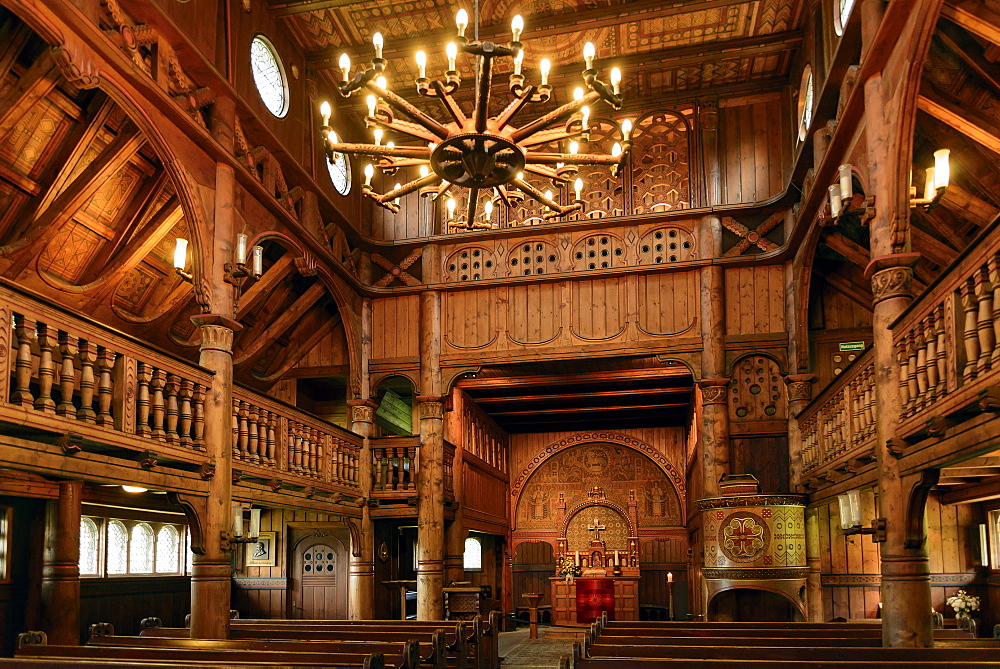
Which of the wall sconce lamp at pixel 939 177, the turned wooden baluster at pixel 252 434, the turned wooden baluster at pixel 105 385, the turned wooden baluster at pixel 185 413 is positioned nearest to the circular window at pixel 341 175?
the turned wooden baluster at pixel 252 434

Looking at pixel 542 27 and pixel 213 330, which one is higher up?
pixel 542 27

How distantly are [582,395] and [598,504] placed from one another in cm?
494

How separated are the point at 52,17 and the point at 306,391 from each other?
451 inches

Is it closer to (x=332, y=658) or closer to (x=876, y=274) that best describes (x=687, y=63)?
(x=876, y=274)

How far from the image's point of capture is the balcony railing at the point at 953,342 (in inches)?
232

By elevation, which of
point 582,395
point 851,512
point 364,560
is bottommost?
point 364,560

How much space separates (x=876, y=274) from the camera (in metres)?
8.48

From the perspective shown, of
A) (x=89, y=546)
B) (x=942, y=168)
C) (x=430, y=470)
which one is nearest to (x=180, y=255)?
(x=89, y=546)

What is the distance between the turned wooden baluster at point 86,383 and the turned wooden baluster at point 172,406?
4.29ft

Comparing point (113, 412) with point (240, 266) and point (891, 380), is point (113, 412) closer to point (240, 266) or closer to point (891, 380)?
point (240, 266)

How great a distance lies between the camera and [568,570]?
808 inches

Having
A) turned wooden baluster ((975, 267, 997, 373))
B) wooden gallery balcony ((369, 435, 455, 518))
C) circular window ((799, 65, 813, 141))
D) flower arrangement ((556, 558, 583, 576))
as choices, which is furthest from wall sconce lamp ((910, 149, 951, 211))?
flower arrangement ((556, 558, 583, 576))

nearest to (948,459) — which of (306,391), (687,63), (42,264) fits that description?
(687,63)

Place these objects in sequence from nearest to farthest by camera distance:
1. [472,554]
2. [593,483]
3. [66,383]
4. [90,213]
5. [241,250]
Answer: [66,383] < [241,250] < [90,213] < [593,483] < [472,554]
